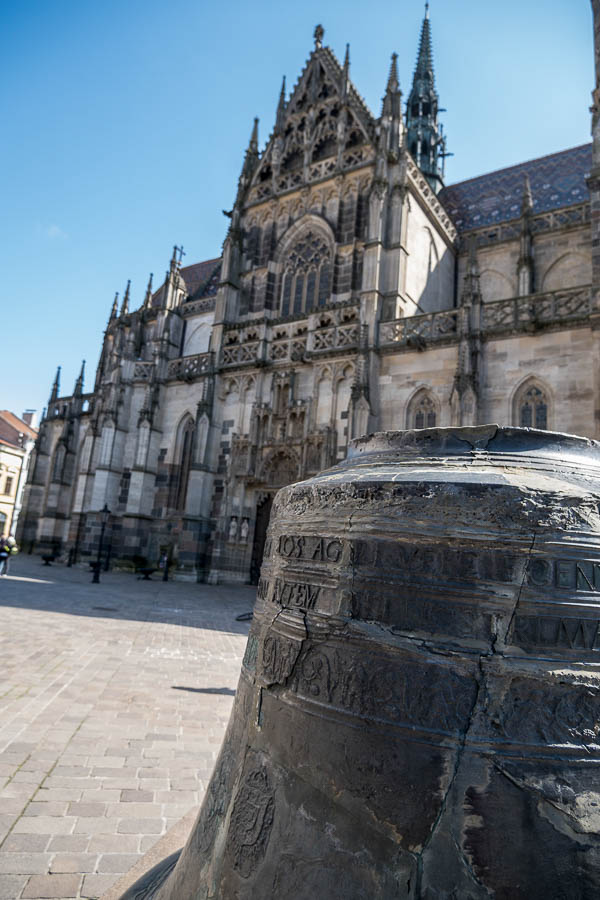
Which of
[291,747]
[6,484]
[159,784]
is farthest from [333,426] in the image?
[6,484]

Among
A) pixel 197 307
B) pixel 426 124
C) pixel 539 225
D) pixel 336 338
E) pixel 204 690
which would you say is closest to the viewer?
pixel 204 690

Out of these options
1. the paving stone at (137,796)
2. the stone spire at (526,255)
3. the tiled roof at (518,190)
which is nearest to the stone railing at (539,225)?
the stone spire at (526,255)

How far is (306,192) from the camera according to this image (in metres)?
22.2

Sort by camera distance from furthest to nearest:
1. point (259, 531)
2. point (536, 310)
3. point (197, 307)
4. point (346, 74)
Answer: point (197, 307)
point (346, 74)
point (259, 531)
point (536, 310)

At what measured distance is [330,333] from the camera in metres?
19.0

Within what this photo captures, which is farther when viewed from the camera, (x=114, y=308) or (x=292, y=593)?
(x=114, y=308)

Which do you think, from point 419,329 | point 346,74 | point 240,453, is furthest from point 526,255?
point 240,453

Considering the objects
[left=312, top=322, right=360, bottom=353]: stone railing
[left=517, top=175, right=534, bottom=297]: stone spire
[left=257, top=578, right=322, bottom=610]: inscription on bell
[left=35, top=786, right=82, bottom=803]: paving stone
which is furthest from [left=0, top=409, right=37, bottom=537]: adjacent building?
[left=257, top=578, right=322, bottom=610]: inscription on bell

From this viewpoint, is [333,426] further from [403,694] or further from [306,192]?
[403,694]

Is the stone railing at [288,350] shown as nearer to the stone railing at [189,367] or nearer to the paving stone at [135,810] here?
the stone railing at [189,367]

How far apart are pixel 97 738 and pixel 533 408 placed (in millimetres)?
13600

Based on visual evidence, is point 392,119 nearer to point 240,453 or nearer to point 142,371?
point 240,453

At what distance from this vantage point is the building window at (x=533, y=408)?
14.7 metres

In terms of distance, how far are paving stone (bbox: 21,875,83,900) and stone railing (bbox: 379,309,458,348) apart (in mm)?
15539
